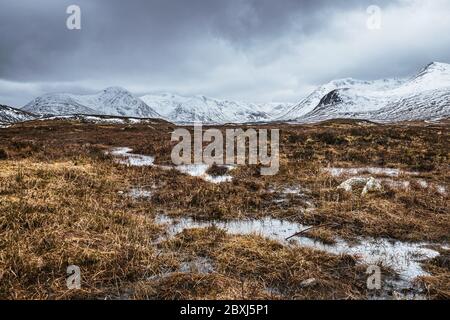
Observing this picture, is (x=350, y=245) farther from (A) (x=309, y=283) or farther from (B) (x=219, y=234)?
(B) (x=219, y=234)

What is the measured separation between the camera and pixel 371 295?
685cm

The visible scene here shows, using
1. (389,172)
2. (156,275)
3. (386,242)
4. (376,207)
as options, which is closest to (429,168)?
(389,172)

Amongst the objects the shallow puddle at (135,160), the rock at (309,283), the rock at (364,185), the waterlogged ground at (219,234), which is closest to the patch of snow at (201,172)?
the waterlogged ground at (219,234)

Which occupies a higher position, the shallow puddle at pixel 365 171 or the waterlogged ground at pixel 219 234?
the shallow puddle at pixel 365 171

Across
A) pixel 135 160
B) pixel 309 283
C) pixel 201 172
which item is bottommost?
pixel 309 283

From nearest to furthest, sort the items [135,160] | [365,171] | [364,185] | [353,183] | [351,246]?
1. [351,246]
2. [364,185]
3. [353,183]
4. [365,171]
5. [135,160]

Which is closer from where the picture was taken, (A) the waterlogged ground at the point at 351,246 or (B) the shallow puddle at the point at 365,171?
(A) the waterlogged ground at the point at 351,246

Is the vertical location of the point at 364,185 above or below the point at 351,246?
above

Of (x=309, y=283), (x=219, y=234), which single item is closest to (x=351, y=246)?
(x=309, y=283)

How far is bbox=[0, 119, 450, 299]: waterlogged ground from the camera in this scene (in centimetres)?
705

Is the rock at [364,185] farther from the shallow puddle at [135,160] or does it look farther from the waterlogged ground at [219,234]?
the shallow puddle at [135,160]

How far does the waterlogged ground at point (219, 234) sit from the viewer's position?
23.1 ft

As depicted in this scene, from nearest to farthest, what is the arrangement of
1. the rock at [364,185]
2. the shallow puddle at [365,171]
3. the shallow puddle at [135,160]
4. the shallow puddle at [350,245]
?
the shallow puddle at [350,245] → the rock at [364,185] → the shallow puddle at [365,171] → the shallow puddle at [135,160]

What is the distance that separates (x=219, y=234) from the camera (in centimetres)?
959
